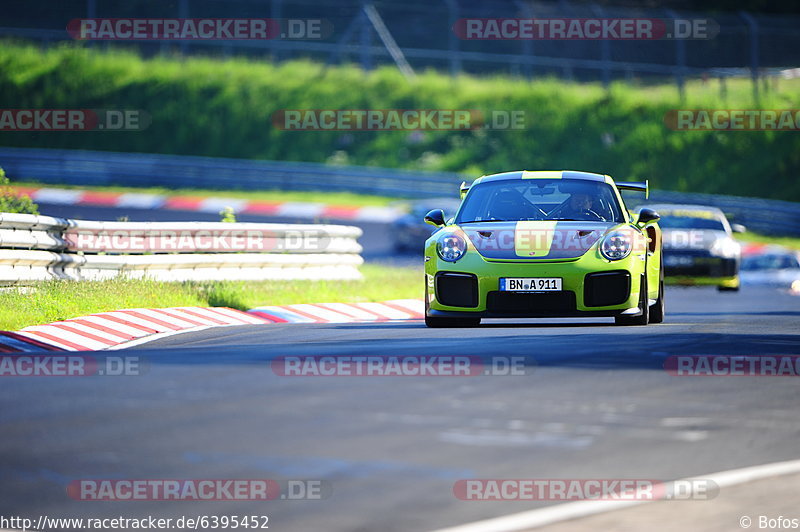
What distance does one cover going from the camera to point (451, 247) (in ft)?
38.3

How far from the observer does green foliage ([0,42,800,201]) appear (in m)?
39.0

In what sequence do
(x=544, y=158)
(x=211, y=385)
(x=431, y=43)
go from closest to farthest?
(x=211, y=385) < (x=431, y=43) < (x=544, y=158)

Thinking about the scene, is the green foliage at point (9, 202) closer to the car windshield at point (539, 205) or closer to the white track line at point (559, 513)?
the car windshield at point (539, 205)

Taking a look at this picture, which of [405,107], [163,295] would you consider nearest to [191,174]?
[405,107]

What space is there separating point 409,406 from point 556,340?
3448 mm

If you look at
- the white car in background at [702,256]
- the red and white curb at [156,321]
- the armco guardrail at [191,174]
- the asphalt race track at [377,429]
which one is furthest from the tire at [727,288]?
the armco guardrail at [191,174]

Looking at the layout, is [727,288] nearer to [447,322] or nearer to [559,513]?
[447,322]

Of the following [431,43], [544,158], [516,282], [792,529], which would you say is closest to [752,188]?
[544,158]

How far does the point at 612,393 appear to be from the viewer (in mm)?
7996

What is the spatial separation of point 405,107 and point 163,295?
91.1 ft

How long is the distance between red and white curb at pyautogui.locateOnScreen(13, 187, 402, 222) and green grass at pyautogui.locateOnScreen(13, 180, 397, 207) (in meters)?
1.27

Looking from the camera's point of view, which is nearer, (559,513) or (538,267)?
(559,513)

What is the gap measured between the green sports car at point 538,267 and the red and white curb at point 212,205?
19076mm

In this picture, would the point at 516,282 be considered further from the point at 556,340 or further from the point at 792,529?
Result: the point at 792,529
